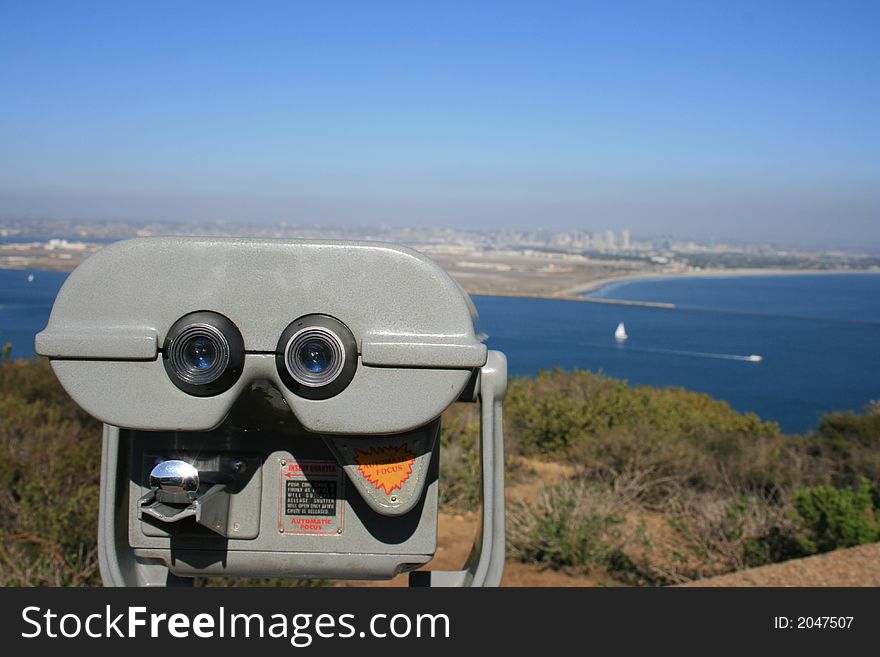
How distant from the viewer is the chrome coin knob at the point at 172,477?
1771mm

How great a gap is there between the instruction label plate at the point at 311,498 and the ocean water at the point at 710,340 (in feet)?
31.7

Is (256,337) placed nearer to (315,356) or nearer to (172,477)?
(315,356)

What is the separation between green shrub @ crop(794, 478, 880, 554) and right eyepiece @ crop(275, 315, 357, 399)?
6457 millimetres

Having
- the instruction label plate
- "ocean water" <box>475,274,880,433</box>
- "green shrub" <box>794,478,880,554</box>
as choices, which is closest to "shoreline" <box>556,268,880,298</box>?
"ocean water" <box>475,274,880,433</box>

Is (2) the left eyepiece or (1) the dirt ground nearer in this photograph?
(2) the left eyepiece

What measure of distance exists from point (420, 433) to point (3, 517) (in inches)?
237

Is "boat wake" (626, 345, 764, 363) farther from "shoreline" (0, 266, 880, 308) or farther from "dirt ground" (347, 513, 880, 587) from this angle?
"dirt ground" (347, 513, 880, 587)

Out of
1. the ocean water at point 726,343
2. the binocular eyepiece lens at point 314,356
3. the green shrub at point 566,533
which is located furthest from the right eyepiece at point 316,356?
the ocean water at point 726,343

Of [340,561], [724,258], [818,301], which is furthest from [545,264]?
[724,258]

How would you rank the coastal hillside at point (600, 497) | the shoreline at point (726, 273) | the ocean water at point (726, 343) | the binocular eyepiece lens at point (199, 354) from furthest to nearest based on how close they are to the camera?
the shoreline at point (726, 273) < the ocean water at point (726, 343) < the coastal hillside at point (600, 497) < the binocular eyepiece lens at point (199, 354)

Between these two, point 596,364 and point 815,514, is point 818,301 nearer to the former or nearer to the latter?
point 596,364

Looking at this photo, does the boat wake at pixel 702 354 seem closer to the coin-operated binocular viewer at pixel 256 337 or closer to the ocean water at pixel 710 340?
the ocean water at pixel 710 340

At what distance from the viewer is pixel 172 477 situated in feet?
5.82

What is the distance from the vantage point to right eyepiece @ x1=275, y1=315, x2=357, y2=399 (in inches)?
64.4
